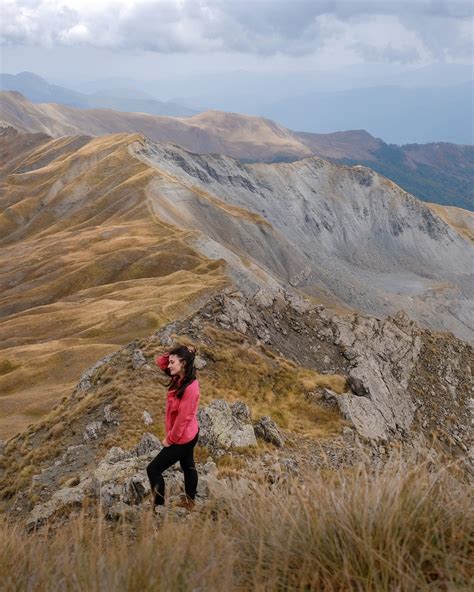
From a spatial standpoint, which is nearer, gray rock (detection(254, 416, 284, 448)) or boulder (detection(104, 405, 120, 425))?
gray rock (detection(254, 416, 284, 448))

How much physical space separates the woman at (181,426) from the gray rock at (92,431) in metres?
7.22

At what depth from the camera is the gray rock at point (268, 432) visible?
616 inches

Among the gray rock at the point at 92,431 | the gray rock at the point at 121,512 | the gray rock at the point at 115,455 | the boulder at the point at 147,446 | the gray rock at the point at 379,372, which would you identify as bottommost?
the gray rock at the point at 379,372

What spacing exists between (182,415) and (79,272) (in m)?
71.4

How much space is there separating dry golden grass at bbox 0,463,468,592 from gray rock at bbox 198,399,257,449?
29.5ft

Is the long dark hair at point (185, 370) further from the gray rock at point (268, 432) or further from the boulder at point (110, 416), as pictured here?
the boulder at point (110, 416)

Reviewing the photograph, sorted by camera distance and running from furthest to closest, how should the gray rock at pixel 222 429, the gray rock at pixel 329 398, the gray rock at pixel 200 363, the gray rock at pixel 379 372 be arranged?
1. the gray rock at pixel 379 372
2. the gray rock at pixel 329 398
3. the gray rock at pixel 200 363
4. the gray rock at pixel 222 429

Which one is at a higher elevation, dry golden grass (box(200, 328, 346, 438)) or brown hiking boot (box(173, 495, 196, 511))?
brown hiking boot (box(173, 495, 196, 511))

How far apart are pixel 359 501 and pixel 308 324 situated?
23781 mm

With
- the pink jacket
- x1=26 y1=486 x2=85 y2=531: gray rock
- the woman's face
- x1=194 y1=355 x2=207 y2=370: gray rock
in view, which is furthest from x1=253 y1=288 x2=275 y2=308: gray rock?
the woman's face

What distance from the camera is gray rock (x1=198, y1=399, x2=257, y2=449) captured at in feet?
46.4

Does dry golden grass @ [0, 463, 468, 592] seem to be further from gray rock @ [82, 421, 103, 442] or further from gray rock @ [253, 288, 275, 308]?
gray rock @ [253, 288, 275, 308]

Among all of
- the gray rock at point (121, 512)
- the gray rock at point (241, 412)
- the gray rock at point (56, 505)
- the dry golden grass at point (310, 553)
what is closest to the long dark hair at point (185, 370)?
the gray rock at point (121, 512)

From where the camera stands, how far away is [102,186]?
121 m
